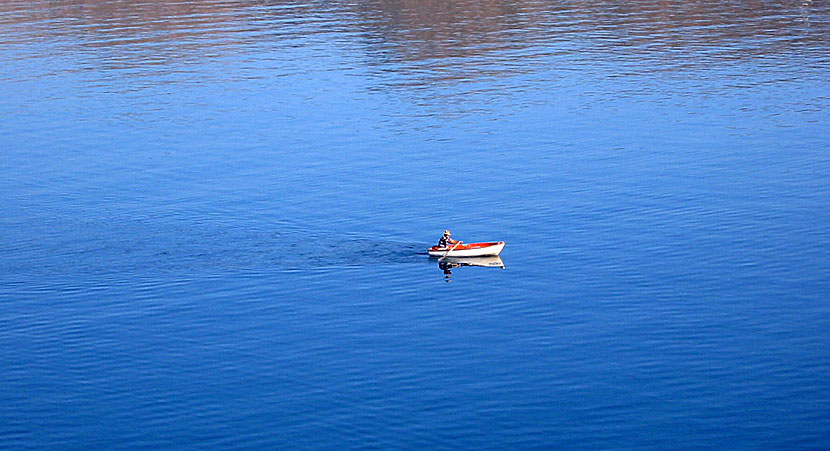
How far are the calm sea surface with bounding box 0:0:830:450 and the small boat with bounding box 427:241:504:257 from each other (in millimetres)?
824

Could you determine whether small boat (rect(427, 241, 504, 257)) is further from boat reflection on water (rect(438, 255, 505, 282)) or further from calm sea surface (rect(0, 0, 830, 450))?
calm sea surface (rect(0, 0, 830, 450))

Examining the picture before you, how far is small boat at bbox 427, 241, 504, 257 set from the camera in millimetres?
A: 60812

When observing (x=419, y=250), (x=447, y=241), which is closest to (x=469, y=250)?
(x=447, y=241)

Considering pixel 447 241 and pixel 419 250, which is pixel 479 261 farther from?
pixel 419 250

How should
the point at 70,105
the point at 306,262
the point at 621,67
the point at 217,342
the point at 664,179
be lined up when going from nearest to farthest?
the point at 217,342 < the point at 306,262 < the point at 664,179 < the point at 70,105 < the point at 621,67

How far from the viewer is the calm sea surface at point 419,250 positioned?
46.1 metres

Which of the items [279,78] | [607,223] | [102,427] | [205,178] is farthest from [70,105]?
[102,427]

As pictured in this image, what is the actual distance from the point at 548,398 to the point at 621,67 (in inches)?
2727

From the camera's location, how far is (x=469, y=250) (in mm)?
61094

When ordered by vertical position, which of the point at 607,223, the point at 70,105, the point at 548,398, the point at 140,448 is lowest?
the point at 140,448

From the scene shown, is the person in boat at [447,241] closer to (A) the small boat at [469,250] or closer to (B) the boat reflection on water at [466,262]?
(A) the small boat at [469,250]

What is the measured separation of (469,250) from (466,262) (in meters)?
0.98

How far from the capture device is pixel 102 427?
1784 inches

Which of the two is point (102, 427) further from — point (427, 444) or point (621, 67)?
point (621, 67)
